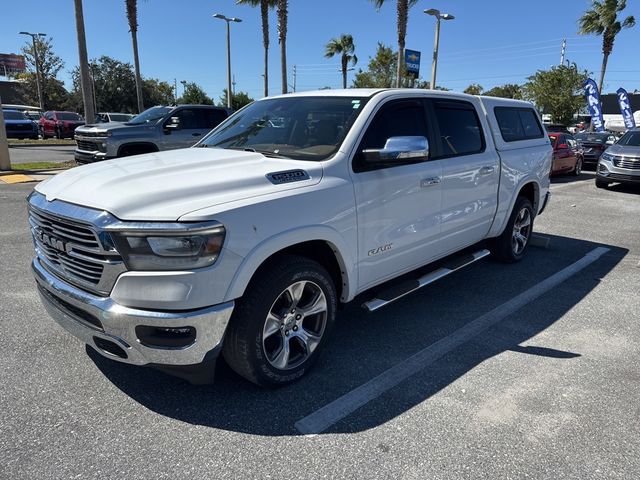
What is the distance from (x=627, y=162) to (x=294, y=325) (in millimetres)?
12822

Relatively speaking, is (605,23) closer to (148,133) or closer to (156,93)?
(148,133)

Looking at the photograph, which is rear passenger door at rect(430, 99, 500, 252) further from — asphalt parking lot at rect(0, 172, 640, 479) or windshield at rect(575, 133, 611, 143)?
windshield at rect(575, 133, 611, 143)

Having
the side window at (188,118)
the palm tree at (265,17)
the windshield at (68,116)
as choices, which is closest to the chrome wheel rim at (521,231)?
the side window at (188,118)

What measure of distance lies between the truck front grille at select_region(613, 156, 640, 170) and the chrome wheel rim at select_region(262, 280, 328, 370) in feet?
41.0

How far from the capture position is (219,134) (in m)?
4.39

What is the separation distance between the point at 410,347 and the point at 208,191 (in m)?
2.02

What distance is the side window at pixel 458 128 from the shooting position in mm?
4414

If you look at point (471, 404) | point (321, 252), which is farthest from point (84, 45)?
point (471, 404)

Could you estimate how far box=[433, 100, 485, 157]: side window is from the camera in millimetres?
4414

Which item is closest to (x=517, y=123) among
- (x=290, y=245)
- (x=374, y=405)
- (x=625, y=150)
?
(x=290, y=245)

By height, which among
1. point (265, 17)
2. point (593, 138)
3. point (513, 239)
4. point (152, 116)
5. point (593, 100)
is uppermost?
point (265, 17)

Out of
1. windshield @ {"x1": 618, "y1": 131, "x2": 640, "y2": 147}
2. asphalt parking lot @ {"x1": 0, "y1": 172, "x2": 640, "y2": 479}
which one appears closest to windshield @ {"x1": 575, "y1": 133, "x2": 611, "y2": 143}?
windshield @ {"x1": 618, "y1": 131, "x2": 640, "y2": 147}

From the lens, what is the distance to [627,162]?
499 inches

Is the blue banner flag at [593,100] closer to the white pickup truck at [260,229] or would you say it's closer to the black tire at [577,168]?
the black tire at [577,168]
